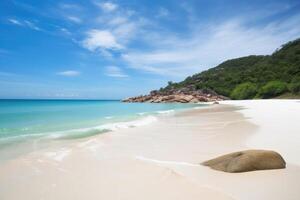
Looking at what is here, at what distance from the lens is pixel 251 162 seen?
526 centimetres

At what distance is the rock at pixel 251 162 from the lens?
5227 mm

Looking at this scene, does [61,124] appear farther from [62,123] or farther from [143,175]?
[143,175]

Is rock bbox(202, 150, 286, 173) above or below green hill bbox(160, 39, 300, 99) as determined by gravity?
below

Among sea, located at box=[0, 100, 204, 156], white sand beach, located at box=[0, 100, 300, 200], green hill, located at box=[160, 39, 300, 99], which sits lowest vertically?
white sand beach, located at box=[0, 100, 300, 200]

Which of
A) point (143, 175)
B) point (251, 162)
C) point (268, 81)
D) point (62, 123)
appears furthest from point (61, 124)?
point (268, 81)

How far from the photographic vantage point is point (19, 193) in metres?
4.43

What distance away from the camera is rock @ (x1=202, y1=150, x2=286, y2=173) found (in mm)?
5227

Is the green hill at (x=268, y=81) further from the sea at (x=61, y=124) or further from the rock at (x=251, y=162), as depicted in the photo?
the rock at (x=251, y=162)

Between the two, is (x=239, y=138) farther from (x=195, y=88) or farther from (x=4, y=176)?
(x=195, y=88)

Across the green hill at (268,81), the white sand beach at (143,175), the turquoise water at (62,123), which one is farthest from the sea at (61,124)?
the green hill at (268,81)

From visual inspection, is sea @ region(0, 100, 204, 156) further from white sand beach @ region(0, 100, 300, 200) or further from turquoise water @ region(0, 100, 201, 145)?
white sand beach @ region(0, 100, 300, 200)

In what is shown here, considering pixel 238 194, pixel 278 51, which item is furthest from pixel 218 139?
pixel 278 51

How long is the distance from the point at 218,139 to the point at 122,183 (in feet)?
19.0

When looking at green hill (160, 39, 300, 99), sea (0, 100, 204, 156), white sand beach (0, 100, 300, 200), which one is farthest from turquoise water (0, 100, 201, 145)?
green hill (160, 39, 300, 99)
